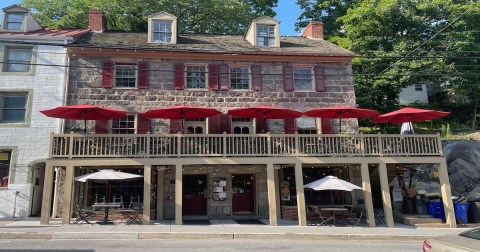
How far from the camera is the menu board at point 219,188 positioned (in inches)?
684

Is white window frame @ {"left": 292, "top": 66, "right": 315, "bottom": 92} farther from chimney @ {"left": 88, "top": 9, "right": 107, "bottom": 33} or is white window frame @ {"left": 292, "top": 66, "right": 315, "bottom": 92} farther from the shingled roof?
chimney @ {"left": 88, "top": 9, "right": 107, "bottom": 33}

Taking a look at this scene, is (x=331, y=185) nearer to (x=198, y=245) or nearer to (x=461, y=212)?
(x=461, y=212)

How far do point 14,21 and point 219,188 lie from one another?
45.0 feet

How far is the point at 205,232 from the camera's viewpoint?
12.1 meters

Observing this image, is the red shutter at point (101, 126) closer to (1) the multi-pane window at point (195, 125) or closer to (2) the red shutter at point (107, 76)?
(2) the red shutter at point (107, 76)

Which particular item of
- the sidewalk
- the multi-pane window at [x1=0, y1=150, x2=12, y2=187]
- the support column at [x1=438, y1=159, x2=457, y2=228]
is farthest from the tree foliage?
the support column at [x1=438, y1=159, x2=457, y2=228]

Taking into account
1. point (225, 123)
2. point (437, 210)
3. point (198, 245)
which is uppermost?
point (225, 123)

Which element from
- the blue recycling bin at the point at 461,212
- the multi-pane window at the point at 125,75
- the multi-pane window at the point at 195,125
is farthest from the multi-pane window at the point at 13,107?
the blue recycling bin at the point at 461,212

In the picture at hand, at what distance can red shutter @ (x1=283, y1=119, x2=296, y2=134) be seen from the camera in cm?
1798

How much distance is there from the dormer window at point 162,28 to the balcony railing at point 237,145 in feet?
19.4

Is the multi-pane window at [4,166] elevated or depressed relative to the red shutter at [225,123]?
depressed

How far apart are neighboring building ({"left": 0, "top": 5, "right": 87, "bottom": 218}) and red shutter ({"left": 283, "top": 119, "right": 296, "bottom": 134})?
35.8 ft

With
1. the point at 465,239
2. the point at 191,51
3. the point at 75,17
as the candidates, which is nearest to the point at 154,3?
the point at 75,17

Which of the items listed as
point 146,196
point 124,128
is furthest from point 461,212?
point 124,128
